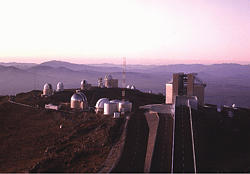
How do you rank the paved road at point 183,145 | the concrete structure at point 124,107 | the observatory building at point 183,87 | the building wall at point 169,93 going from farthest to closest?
the building wall at point 169,93 → the observatory building at point 183,87 → the concrete structure at point 124,107 → the paved road at point 183,145

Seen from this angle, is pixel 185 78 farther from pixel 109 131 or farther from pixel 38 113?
pixel 38 113

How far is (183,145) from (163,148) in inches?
74.9

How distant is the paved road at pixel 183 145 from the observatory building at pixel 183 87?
1023 centimetres

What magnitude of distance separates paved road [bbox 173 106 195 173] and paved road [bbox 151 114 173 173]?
2.10 feet

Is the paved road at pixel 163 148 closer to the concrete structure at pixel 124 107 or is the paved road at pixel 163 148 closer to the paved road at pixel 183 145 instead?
the paved road at pixel 183 145

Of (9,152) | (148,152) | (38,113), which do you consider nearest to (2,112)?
(38,113)

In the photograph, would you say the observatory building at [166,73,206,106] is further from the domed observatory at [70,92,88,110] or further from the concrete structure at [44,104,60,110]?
the concrete structure at [44,104,60,110]

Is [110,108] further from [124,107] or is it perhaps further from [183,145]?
[183,145]

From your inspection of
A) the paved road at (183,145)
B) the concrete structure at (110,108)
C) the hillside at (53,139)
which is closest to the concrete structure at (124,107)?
the concrete structure at (110,108)

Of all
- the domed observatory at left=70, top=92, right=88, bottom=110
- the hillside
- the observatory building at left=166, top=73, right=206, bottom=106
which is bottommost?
the hillside

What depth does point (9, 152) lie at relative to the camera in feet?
106

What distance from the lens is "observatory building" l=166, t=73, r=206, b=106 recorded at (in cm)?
4562

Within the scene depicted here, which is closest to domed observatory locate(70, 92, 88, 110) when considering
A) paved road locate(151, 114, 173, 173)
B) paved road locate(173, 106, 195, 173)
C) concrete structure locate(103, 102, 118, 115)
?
concrete structure locate(103, 102, 118, 115)

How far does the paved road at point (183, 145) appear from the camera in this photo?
962 inches
